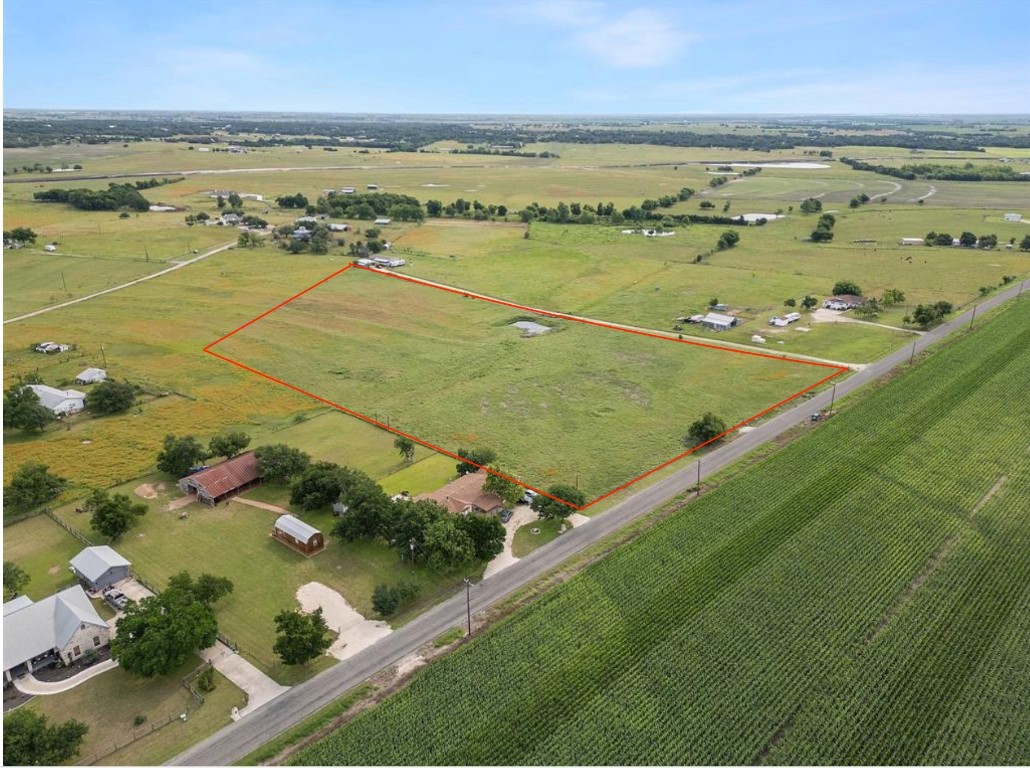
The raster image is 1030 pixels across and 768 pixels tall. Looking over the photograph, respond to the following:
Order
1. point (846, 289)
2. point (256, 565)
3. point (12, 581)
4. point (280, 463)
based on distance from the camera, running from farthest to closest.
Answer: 1. point (846, 289)
2. point (280, 463)
3. point (256, 565)
4. point (12, 581)

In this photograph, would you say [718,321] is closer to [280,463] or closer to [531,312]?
[531,312]

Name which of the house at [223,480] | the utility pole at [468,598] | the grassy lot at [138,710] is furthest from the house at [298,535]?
the utility pole at [468,598]

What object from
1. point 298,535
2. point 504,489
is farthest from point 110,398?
point 504,489

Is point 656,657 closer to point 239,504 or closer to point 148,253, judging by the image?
point 239,504

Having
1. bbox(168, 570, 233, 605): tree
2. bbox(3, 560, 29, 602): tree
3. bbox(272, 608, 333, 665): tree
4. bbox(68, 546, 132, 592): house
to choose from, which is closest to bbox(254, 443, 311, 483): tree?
bbox(68, 546, 132, 592): house

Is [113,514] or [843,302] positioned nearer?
[113,514]

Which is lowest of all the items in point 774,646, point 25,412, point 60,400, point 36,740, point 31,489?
point 774,646

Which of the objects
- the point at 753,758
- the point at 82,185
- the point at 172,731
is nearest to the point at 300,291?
the point at 172,731

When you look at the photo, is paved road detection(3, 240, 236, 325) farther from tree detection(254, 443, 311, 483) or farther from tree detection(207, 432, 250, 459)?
tree detection(254, 443, 311, 483)
